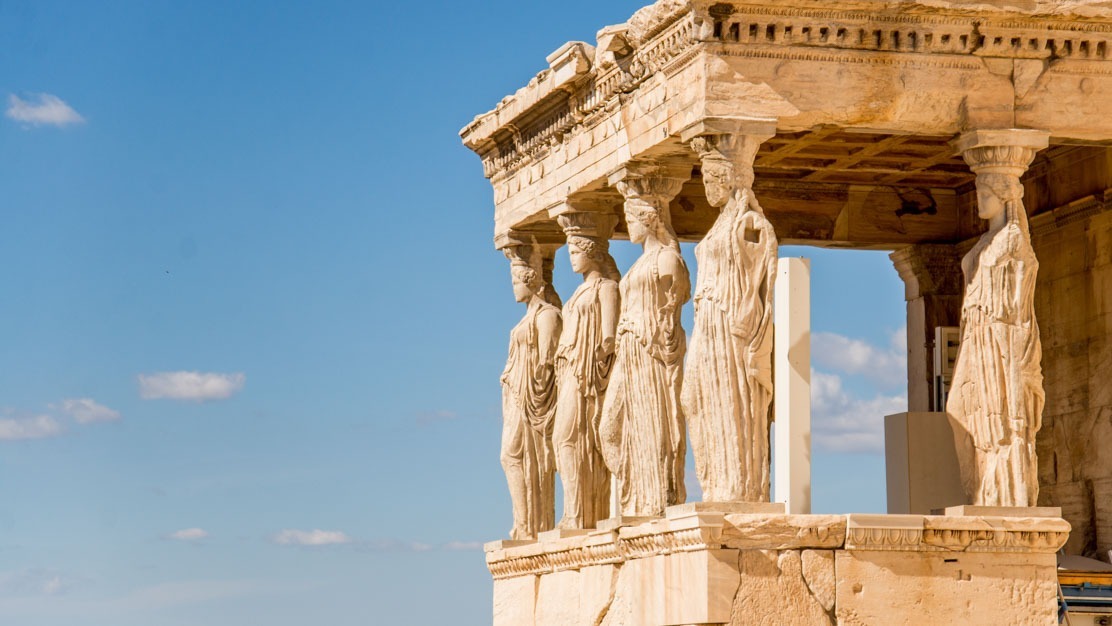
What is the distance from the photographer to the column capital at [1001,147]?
50.9 ft

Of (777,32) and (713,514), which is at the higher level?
(777,32)

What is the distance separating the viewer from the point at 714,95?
15.1 metres

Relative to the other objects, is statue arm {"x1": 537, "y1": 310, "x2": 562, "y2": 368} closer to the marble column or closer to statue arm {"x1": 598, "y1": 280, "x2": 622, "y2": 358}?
statue arm {"x1": 598, "y1": 280, "x2": 622, "y2": 358}

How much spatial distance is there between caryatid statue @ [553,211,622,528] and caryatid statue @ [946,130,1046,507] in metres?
3.11

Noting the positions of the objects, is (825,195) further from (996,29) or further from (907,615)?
(907,615)

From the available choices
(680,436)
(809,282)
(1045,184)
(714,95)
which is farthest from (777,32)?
(1045,184)

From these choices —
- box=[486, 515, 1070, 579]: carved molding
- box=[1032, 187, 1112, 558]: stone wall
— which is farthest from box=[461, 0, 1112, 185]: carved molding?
box=[486, 515, 1070, 579]: carved molding

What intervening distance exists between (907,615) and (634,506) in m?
2.56

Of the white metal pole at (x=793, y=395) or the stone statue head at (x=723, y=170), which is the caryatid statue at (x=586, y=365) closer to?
the white metal pole at (x=793, y=395)

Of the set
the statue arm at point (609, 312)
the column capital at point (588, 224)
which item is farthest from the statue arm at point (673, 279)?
the column capital at point (588, 224)

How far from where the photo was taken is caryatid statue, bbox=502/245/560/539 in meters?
19.0

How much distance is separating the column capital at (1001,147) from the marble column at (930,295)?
15.1 feet

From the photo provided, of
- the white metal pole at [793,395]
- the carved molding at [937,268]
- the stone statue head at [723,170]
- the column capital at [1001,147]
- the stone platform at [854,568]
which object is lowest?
the stone platform at [854,568]

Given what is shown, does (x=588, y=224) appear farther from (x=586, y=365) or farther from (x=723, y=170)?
(x=723, y=170)
